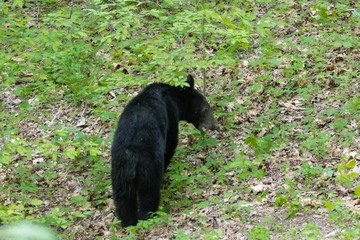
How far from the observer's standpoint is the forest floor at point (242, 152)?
650 centimetres

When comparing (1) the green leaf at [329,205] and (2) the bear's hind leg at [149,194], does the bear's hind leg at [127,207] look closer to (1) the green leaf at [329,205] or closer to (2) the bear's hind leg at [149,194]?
(2) the bear's hind leg at [149,194]

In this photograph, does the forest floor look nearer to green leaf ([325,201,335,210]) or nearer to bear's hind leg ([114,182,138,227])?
green leaf ([325,201,335,210])

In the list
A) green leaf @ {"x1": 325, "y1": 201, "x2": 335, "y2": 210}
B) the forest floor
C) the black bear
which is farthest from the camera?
the black bear

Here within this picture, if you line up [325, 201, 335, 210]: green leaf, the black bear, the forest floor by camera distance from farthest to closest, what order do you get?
the black bear < the forest floor < [325, 201, 335, 210]: green leaf

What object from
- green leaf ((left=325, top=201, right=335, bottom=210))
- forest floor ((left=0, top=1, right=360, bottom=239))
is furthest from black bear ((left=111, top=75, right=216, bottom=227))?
green leaf ((left=325, top=201, right=335, bottom=210))

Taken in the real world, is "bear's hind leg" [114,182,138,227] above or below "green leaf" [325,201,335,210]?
below

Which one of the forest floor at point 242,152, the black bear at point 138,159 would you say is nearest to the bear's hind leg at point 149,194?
the black bear at point 138,159

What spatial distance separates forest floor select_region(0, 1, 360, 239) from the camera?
6.50 m

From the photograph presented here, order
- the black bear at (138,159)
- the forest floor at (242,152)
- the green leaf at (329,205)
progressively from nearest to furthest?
→ 1. the green leaf at (329,205)
2. the forest floor at (242,152)
3. the black bear at (138,159)

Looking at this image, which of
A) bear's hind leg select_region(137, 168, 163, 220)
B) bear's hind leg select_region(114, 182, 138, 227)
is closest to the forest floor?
bear's hind leg select_region(114, 182, 138, 227)

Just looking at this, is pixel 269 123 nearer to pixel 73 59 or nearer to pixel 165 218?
pixel 165 218

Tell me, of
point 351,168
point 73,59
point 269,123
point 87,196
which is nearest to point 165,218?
point 87,196

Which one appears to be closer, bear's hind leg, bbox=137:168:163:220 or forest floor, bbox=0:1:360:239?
forest floor, bbox=0:1:360:239

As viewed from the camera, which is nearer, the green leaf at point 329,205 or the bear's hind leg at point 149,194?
the green leaf at point 329,205
